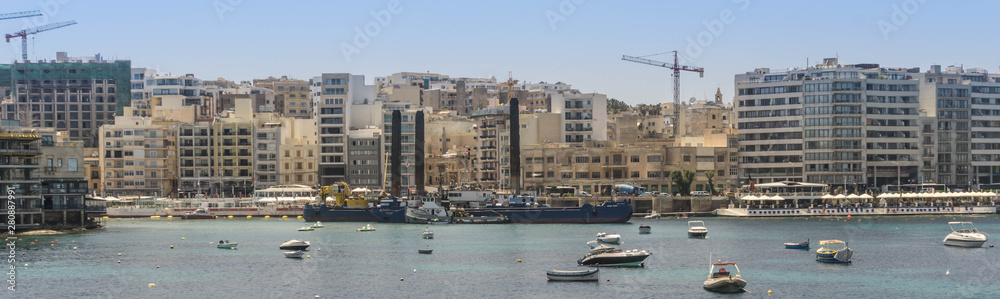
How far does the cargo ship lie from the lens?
14525cm

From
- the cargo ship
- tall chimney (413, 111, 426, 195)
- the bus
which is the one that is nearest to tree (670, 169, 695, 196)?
the cargo ship

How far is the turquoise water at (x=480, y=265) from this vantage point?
2886 inches

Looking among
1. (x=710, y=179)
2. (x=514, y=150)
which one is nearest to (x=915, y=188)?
(x=710, y=179)

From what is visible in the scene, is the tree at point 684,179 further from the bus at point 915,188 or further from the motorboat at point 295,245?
the motorboat at point 295,245

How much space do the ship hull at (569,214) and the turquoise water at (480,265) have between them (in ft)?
41.8

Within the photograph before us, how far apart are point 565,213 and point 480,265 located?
5851 cm

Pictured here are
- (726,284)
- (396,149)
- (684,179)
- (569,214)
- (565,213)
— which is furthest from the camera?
(396,149)

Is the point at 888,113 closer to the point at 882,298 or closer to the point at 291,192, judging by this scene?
the point at 291,192

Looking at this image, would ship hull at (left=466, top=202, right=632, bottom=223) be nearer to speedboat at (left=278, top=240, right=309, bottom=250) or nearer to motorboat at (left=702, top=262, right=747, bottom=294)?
speedboat at (left=278, top=240, right=309, bottom=250)

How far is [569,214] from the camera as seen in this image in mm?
145625

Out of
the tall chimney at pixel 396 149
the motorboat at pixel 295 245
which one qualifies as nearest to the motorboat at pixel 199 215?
the tall chimney at pixel 396 149

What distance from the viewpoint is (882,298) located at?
6950 cm

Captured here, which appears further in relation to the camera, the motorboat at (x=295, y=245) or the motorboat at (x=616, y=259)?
the motorboat at (x=295, y=245)

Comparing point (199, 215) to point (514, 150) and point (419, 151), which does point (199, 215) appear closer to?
point (419, 151)
